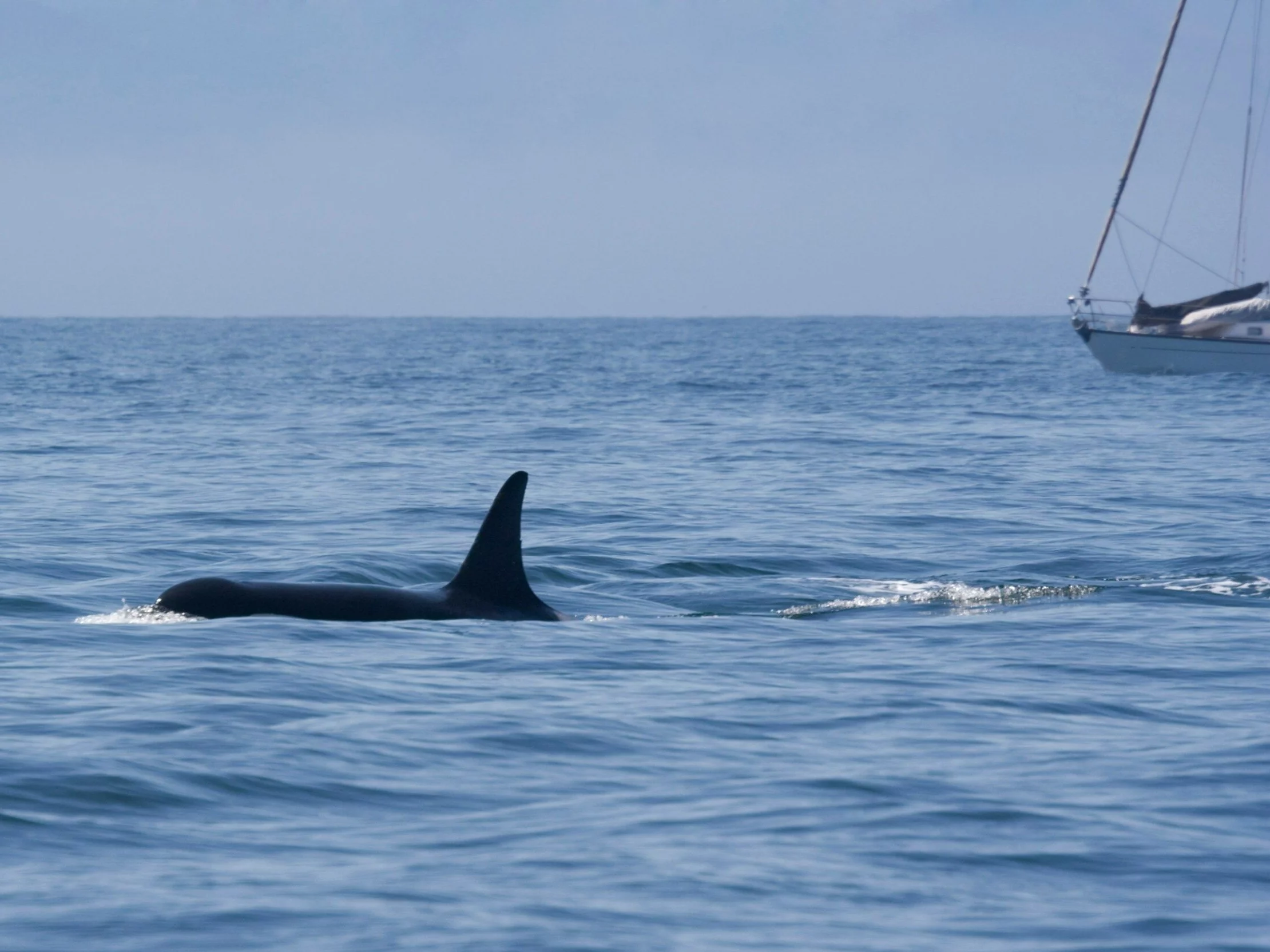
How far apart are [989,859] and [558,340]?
394 feet

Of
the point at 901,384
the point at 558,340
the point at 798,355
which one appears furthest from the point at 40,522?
the point at 558,340

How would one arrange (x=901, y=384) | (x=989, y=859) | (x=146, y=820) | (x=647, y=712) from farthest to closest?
(x=901, y=384)
(x=647, y=712)
(x=146, y=820)
(x=989, y=859)

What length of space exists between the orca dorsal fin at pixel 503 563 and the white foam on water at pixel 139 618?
6.14ft

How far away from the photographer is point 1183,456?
28.6m

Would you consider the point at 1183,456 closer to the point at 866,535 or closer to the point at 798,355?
the point at 866,535

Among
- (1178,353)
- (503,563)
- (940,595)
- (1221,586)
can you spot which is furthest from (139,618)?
(1178,353)

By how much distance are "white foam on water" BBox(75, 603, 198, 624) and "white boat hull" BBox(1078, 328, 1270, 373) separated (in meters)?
46.3

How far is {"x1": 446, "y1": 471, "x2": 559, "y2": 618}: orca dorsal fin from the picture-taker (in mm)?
12047

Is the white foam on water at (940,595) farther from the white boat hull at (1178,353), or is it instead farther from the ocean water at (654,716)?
the white boat hull at (1178,353)

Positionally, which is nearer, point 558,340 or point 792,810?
point 792,810

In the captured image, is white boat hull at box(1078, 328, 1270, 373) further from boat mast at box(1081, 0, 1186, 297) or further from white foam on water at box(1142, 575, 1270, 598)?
white foam on water at box(1142, 575, 1270, 598)

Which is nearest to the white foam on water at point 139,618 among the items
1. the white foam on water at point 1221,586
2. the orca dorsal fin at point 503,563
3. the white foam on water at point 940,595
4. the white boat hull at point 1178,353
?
the orca dorsal fin at point 503,563

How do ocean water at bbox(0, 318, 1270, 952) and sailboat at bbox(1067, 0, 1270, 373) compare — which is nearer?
ocean water at bbox(0, 318, 1270, 952)

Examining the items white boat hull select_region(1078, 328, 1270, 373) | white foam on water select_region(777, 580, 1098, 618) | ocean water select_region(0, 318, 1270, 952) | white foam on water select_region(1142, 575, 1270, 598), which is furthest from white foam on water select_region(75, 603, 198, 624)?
white boat hull select_region(1078, 328, 1270, 373)
